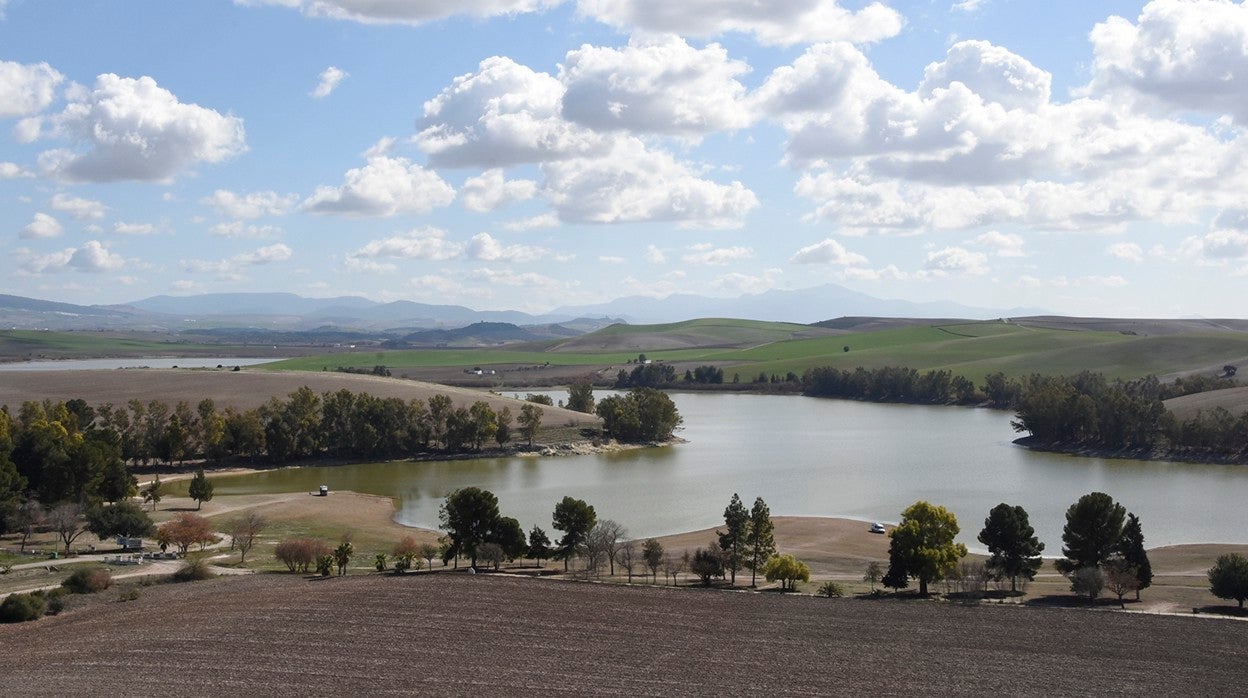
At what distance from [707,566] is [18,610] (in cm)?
→ 2177

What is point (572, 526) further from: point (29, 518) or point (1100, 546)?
point (29, 518)

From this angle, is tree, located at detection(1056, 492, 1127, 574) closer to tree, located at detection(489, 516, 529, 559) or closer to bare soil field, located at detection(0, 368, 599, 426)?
tree, located at detection(489, 516, 529, 559)

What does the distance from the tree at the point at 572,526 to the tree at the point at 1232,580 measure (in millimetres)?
21348

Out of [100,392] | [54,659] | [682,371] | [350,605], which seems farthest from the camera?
[682,371]

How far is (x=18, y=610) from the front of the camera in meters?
32.8

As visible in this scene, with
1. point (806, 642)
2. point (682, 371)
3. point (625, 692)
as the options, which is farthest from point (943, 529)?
point (682, 371)

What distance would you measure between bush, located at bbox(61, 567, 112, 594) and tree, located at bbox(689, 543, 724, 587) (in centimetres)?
2007

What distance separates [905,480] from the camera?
225ft

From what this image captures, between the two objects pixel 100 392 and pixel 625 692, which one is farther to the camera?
pixel 100 392

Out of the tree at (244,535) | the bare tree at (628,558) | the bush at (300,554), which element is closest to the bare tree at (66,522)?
the tree at (244,535)

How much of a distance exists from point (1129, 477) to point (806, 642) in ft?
167

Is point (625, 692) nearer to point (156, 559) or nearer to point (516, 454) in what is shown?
point (156, 559)

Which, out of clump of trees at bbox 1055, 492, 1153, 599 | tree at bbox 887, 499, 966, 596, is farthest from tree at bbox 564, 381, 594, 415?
clump of trees at bbox 1055, 492, 1153, 599

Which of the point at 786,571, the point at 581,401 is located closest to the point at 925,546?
the point at 786,571
